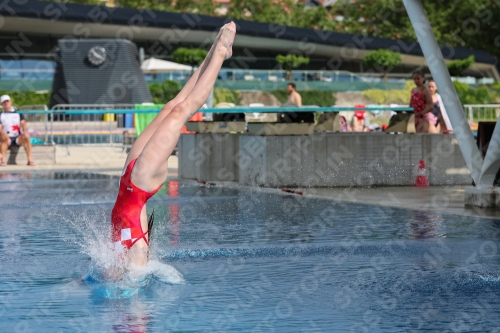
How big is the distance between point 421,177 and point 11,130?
380 inches

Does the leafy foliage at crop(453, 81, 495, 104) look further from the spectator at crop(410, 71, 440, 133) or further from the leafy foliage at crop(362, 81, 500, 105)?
the spectator at crop(410, 71, 440, 133)

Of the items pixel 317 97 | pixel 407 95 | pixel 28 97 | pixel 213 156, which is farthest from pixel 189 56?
pixel 213 156

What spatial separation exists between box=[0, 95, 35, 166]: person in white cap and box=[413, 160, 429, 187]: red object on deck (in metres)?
9.24

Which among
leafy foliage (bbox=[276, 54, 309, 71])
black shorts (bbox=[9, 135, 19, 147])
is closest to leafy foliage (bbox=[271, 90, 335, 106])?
leafy foliage (bbox=[276, 54, 309, 71])

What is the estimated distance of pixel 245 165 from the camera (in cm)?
1579

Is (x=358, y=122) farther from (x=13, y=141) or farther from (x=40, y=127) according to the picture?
(x=13, y=141)

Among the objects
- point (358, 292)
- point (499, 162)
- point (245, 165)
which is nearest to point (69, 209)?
point (245, 165)

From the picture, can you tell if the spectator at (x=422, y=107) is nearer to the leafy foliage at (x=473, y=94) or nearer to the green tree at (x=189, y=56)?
the leafy foliage at (x=473, y=94)

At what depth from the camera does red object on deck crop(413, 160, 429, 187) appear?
15.6 meters

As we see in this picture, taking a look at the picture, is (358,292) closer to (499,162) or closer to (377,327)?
(377,327)

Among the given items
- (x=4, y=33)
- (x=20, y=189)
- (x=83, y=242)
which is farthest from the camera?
(x=4, y=33)

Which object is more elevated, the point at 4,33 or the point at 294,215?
the point at 4,33

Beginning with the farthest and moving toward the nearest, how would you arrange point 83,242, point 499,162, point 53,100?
point 53,100, point 499,162, point 83,242

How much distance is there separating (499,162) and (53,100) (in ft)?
99.6
